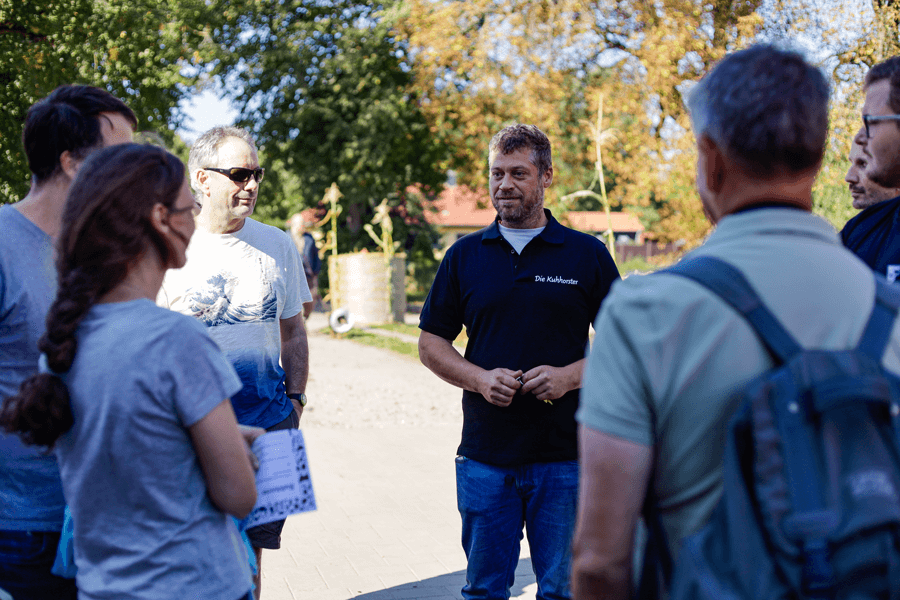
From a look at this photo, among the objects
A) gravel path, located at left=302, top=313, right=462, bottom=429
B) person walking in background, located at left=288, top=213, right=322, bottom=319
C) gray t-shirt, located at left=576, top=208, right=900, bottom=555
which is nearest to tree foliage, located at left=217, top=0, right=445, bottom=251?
gravel path, located at left=302, top=313, right=462, bottom=429

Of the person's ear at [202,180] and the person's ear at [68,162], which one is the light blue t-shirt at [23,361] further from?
the person's ear at [202,180]

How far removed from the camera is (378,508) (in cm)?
590

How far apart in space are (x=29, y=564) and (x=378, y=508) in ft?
13.0

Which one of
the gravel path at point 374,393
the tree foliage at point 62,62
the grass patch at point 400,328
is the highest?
the tree foliage at point 62,62

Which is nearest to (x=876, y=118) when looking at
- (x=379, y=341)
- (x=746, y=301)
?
(x=746, y=301)

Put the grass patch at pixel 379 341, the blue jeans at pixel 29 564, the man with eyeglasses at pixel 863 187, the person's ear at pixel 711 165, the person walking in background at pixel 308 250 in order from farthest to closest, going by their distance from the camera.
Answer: the grass patch at pixel 379 341
the person walking in background at pixel 308 250
the man with eyeglasses at pixel 863 187
the blue jeans at pixel 29 564
the person's ear at pixel 711 165

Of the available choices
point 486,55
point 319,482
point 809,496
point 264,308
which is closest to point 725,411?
point 809,496

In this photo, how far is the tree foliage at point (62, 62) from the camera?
25.1 ft

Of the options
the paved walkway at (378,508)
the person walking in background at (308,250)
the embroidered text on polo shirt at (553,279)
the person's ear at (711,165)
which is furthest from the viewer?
the person walking in background at (308,250)

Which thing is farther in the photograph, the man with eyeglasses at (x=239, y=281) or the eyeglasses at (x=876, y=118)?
the man with eyeglasses at (x=239, y=281)

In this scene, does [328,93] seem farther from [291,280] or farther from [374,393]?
[291,280]

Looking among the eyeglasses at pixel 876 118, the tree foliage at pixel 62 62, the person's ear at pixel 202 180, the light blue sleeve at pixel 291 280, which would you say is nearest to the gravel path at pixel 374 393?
the tree foliage at pixel 62 62

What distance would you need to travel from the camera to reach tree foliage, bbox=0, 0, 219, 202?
25.1ft

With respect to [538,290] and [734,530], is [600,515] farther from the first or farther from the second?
[538,290]
